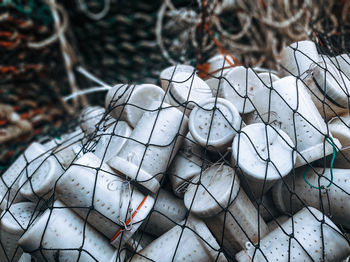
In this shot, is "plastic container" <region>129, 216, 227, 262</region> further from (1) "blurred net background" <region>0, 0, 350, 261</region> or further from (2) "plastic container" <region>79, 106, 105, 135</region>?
(2) "plastic container" <region>79, 106, 105, 135</region>

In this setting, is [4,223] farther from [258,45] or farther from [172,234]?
[258,45]

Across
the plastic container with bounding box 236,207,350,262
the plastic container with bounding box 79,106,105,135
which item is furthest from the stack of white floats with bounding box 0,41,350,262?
the plastic container with bounding box 79,106,105,135

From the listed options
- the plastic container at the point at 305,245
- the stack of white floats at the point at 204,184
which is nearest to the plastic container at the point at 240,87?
the stack of white floats at the point at 204,184

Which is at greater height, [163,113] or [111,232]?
[163,113]

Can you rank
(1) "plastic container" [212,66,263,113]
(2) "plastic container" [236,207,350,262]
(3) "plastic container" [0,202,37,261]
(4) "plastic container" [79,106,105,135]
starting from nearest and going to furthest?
(2) "plastic container" [236,207,350,262]
(3) "plastic container" [0,202,37,261]
(1) "plastic container" [212,66,263,113]
(4) "plastic container" [79,106,105,135]

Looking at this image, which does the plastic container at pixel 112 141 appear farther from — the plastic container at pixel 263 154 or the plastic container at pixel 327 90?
the plastic container at pixel 327 90

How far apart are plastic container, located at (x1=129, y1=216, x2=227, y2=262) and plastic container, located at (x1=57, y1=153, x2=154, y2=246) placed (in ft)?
0.20

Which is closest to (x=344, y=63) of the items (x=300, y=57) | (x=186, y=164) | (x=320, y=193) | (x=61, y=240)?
(x=300, y=57)

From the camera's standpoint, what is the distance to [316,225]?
749 mm

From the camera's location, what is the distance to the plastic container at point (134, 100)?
3.14 feet

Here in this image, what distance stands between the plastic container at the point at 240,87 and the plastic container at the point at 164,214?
29 centimetres

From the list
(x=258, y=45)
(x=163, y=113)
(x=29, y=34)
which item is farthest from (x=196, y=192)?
(x=258, y=45)

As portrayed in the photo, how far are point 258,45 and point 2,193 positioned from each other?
154 cm

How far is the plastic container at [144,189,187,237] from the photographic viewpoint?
Answer: 33.3 inches
